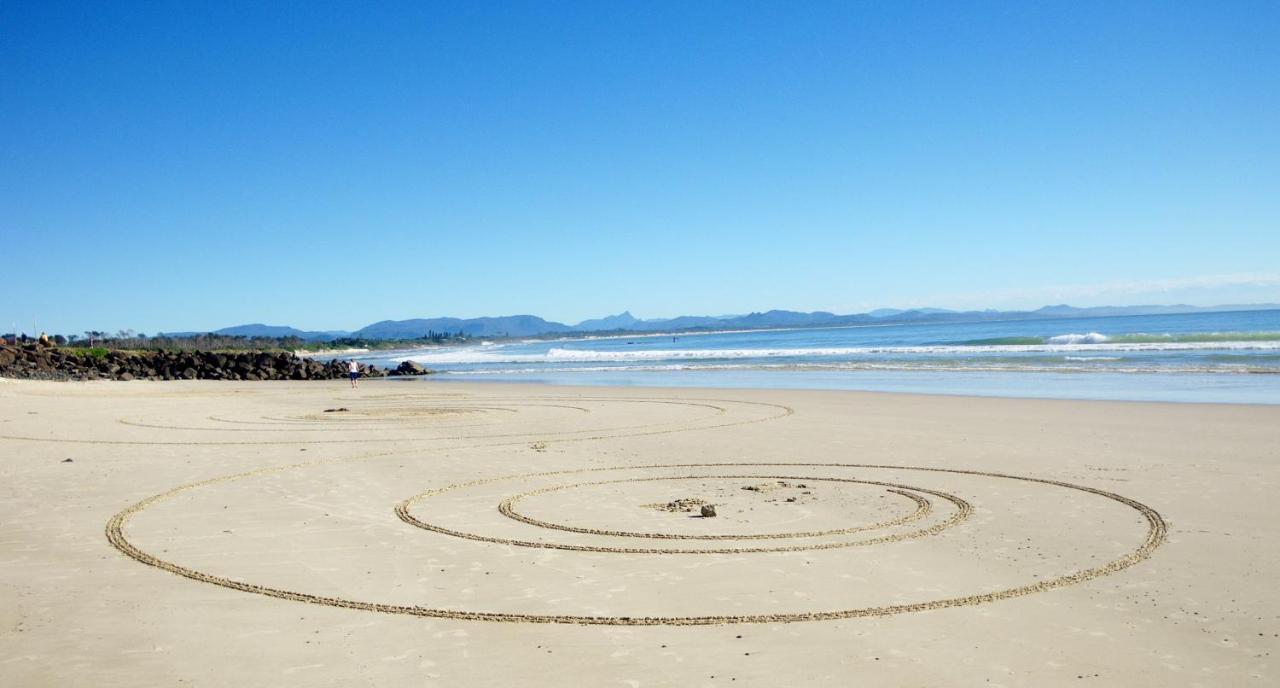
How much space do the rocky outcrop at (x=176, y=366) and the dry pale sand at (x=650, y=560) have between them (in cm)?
3745

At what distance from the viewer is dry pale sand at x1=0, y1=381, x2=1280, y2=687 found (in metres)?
6.18

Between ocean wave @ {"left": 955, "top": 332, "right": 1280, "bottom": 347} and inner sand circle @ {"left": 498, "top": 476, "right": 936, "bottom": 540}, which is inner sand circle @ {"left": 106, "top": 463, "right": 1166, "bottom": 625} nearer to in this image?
inner sand circle @ {"left": 498, "top": 476, "right": 936, "bottom": 540}

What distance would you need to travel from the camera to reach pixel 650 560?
8914 millimetres

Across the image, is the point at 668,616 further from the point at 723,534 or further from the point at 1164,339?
the point at 1164,339

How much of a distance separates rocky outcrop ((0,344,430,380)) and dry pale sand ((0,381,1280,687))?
37.5 m

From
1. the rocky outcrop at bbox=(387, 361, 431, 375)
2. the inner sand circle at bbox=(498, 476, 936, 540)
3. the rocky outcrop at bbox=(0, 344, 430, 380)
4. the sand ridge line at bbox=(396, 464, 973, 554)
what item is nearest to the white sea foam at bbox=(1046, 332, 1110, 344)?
the rocky outcrop at bbox=(387, 361, 431, 375)

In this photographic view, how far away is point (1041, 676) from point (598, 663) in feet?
9.48

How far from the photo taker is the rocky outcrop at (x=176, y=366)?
50625mm

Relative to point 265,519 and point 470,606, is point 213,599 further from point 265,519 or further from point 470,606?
point 265,519

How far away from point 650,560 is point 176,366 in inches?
2155

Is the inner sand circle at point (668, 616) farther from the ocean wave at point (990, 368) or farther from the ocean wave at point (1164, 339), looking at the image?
the ocean wave at point (1164, 339)

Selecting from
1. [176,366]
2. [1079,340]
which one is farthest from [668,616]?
[1079,340]

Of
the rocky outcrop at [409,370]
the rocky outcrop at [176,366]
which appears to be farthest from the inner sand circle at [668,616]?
the rocky outcrop at [176,366]

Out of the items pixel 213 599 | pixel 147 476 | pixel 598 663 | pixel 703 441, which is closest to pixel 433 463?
pixel 147 476
